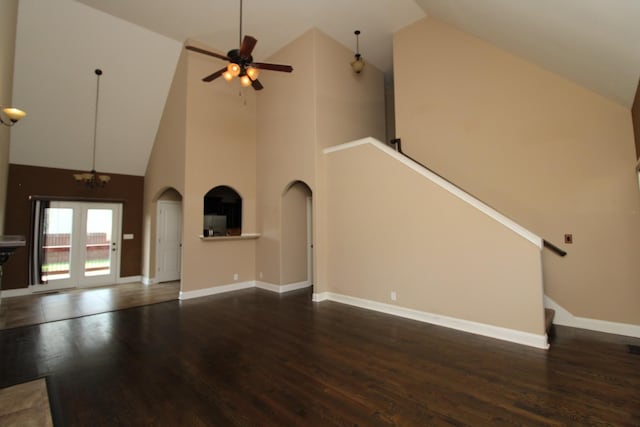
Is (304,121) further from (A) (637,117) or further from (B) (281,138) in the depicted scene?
(A) (637,117)

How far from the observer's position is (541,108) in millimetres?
4211

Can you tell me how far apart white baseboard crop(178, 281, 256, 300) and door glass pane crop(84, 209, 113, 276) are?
3186mm

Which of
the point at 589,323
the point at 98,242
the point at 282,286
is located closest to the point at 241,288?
the point at 282,286

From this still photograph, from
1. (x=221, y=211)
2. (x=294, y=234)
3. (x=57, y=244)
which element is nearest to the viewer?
(x=294, y=234)

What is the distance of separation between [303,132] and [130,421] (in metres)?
4.96

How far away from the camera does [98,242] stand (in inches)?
287

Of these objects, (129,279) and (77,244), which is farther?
(129,279)

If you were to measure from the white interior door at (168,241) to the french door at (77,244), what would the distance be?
44.0 inches

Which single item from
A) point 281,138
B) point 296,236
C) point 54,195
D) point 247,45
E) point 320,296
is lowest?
point 320,296

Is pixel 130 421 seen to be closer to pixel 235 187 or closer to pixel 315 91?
pixel 235 187

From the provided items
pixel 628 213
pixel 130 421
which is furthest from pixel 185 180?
pixel 628 213

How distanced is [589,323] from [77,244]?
32.5 ft

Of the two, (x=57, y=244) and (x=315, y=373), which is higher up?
(x=57, y=244)

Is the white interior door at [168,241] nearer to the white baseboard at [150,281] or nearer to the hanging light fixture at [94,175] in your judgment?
the white baseboard at [150,281]
